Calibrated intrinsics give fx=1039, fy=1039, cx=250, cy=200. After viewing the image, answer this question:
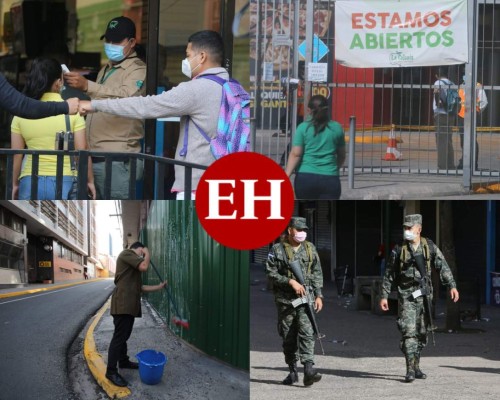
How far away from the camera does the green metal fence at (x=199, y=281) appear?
375 centimetres

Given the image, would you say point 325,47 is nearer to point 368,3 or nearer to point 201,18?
point 368,3

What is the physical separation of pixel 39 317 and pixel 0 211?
1.31 feet

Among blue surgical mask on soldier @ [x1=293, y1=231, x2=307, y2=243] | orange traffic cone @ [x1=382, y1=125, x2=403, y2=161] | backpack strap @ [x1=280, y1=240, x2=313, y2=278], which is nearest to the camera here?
orange traffic cone @ [x1=382, y1=125, x2=403, y2=161]

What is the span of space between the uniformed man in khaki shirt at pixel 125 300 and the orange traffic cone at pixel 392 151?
3.72 feet

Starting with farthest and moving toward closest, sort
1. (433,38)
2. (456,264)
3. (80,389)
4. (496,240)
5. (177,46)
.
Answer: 1. (496,240)
2. (456,264)
3. (433,38)
4. (177,46)
5. (80,389)

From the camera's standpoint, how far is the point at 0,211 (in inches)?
144

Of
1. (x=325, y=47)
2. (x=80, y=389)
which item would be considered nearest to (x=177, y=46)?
(x=325, y=47)

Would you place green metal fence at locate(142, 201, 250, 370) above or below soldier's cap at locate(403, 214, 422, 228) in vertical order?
below

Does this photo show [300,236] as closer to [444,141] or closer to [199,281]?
[444,141]

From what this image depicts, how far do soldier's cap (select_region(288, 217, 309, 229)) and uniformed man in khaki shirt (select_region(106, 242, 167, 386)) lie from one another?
33.3 inches

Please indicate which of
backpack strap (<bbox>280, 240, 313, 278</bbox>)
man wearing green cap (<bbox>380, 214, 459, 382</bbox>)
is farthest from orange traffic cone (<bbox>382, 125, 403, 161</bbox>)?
backpack strap (<bbox>280, 240, 313, 278</bbox>)

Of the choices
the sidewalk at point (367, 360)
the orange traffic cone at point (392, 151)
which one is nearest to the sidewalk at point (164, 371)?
the sidewalk at point (367, 360)

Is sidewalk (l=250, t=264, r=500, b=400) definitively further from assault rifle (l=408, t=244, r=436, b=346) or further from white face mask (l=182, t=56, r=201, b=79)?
white face mask (l=182, t=56, r=201, b=79)

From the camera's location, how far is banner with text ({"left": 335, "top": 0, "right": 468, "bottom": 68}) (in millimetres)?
4180
